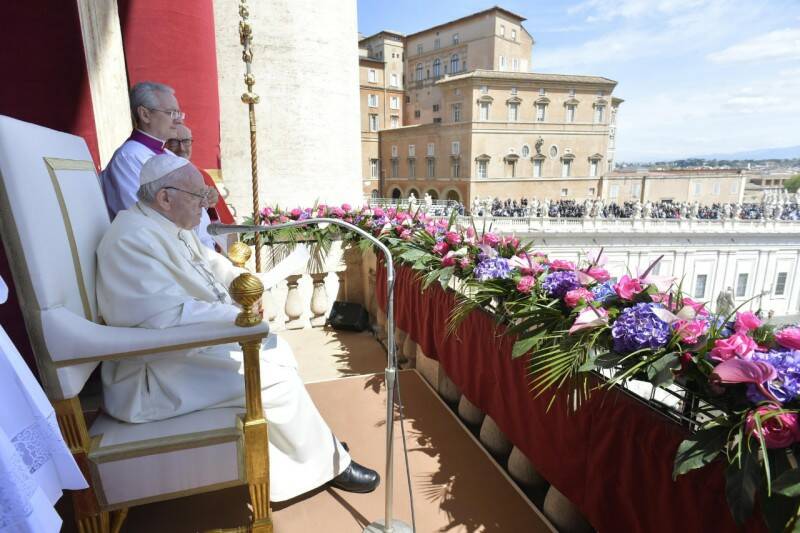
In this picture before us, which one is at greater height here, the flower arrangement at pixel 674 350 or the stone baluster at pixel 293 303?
the flower arrangement at pixel 674 350

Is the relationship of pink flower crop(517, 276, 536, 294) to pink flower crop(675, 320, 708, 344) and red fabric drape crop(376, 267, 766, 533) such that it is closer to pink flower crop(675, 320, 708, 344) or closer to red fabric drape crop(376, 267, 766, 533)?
red fabric drape crop(376, 267, 766, 533)

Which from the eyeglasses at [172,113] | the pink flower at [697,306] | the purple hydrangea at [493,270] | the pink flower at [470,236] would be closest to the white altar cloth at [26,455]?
the purple hydrangea at [493,270]

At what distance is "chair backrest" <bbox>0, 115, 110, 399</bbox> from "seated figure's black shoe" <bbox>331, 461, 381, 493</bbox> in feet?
3.68

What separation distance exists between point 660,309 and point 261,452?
1403 mm

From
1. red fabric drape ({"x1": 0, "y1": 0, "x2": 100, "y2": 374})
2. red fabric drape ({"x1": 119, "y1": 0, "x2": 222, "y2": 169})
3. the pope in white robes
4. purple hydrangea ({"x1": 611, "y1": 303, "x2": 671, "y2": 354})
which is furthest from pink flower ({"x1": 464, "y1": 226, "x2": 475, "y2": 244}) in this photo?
red fabric drape ({"x1": 119, "y1": 0, "x2": 222, "y2": 169})

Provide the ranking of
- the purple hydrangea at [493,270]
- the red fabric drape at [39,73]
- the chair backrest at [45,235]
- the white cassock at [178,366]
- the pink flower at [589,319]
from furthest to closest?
the red fabric drape at [39,73]
the purple hydrangea at [493,270]
the white cassock at [178,366]
the pink flower at [589,319]
the chair backrest at [45,235]

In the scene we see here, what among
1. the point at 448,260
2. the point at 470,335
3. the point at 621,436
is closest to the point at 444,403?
the point at 470,335

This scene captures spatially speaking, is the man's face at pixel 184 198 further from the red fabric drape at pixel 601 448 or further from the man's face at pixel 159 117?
the red fabric drape at pixel 601 448

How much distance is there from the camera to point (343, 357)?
3.77 meters

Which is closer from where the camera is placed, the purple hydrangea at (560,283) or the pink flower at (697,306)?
the pink flower at (697,306)

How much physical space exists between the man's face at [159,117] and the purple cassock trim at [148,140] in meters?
0.03

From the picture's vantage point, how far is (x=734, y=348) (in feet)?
3.83

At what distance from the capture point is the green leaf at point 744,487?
99 cm

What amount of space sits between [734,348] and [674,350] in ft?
0.56
